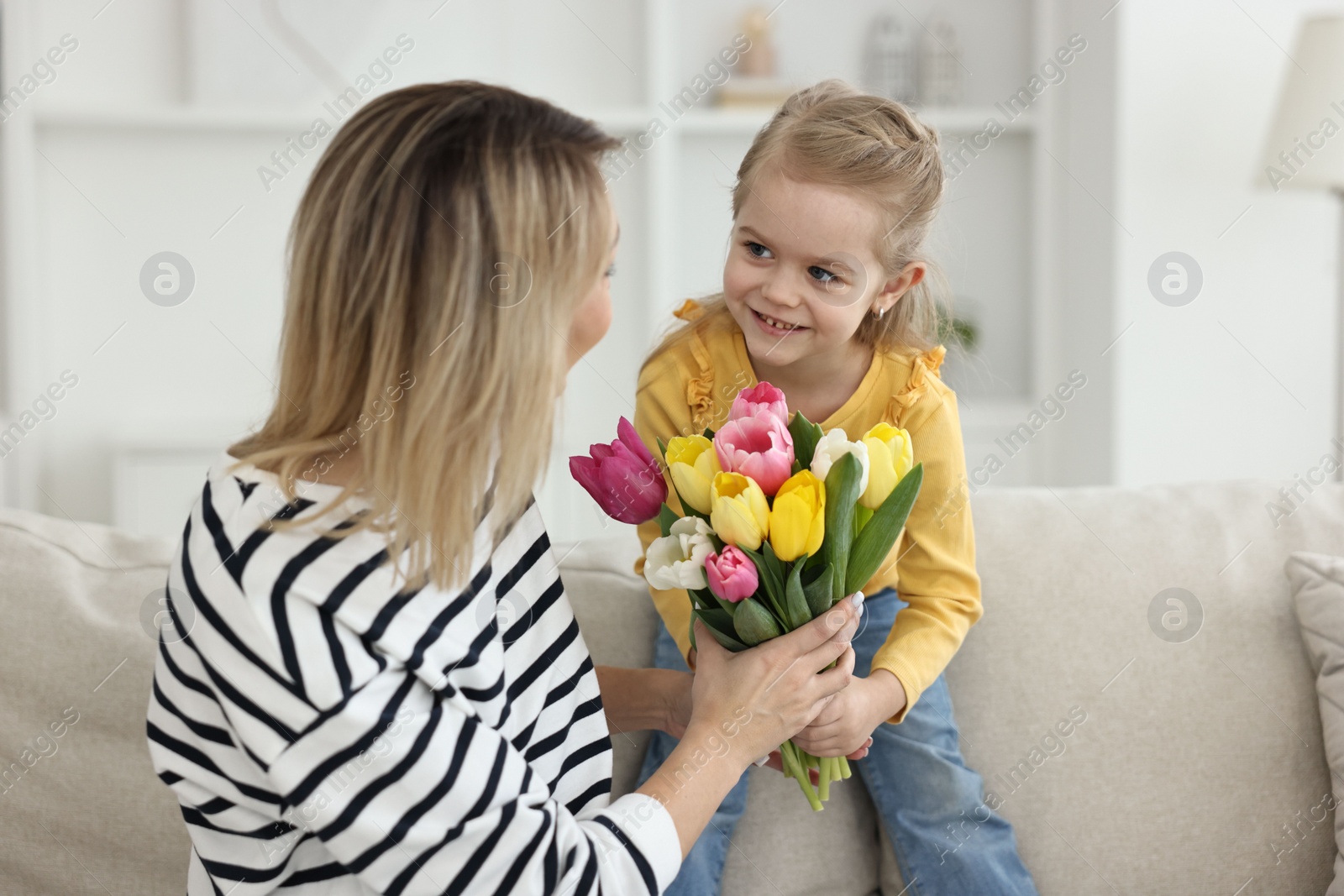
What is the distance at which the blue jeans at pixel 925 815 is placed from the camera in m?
1.25

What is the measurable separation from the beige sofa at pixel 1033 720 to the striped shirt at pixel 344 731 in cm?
39

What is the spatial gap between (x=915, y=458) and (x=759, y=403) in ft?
1.07

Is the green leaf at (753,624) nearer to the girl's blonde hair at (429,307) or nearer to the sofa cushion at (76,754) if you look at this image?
the girl's blonde hair at (429,307)

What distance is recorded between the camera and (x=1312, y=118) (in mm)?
2697

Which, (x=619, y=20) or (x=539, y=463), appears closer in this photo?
(x=539, y=463)

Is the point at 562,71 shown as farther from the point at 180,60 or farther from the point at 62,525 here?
the point at 62,525

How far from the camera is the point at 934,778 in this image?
126cm

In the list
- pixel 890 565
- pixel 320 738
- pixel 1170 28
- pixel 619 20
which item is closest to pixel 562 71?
pixel 619 20

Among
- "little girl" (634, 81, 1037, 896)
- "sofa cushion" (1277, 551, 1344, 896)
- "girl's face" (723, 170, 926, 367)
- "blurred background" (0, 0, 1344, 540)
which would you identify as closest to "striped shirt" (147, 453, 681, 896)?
"little girl" (634, 81, 1037, 896)

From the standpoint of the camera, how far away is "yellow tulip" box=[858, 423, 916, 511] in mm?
958

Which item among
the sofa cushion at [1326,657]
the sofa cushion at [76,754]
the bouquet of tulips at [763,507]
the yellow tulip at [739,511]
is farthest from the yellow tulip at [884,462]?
the sofa cushion at [76,754]

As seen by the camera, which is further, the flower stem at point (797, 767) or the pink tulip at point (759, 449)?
the flower stem at point (797, 767)

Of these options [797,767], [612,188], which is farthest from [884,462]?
[612,188]

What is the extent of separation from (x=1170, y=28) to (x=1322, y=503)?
2020mm
